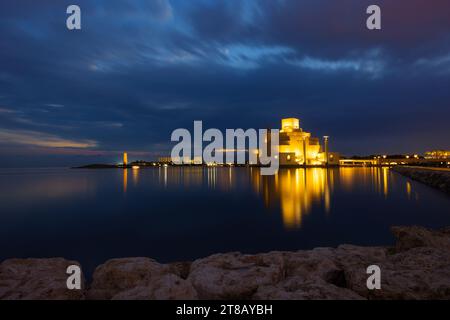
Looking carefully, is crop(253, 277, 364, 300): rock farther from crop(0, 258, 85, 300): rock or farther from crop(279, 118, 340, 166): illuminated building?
crop(279, 118, 340, 166): illuminated building

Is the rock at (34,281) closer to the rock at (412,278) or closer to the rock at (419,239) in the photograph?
the rock at (412,278)

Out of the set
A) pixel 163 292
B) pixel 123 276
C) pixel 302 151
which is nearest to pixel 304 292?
pixel 163 292

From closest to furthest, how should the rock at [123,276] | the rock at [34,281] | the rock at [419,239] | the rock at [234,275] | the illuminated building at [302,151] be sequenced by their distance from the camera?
the rock at [34,281]
the rock at [234,275]
the rock at [123,276]
the rock at [419,239]
the illuminated building at [302,151]

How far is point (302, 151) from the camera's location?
129625mm

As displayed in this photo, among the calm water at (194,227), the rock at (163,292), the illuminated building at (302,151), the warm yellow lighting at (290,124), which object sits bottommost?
the calm water at (194,227)

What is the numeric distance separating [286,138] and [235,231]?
399 ft

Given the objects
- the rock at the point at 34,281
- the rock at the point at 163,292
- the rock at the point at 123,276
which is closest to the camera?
the rock at the point at 163,292

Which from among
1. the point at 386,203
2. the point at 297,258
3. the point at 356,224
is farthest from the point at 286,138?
the point at 297,258

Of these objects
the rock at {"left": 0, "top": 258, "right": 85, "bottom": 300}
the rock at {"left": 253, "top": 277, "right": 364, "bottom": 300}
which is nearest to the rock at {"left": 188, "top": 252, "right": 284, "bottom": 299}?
the rock at {"left": 253, "top": 277, "right": 364, "bottom": 300}

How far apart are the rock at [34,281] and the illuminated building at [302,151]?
12516cm

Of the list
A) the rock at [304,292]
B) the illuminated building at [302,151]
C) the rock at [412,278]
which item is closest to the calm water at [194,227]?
the rock at [412,278]

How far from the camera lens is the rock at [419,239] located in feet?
20.7

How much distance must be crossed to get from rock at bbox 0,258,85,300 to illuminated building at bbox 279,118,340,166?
4927 inches

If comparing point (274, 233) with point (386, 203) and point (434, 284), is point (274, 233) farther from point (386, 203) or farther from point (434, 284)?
point (386, 203)
